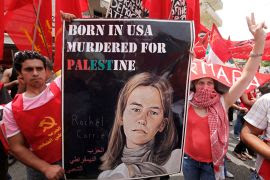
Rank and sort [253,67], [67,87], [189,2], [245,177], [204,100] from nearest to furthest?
[67,87], [253,67], [204,100], [189,2], [245,177]

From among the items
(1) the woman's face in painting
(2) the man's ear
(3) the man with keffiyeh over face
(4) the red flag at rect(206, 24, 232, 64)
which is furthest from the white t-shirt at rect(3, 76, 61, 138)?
(4) the red flag at rect(206, 24, 232, 64)

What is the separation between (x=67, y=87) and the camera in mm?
1733

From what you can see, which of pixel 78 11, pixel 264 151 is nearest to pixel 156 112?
pixel 264 151

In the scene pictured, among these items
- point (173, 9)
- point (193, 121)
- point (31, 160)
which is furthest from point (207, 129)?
point (31, 160)

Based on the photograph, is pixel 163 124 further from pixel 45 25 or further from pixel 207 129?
pixel 45 25

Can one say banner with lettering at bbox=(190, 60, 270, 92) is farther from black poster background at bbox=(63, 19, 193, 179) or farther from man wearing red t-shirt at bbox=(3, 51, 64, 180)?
man wearing red t-shirt at bbox=(3, 51, 64, 180)

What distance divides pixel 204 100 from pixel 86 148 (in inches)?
44.7

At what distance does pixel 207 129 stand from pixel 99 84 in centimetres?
114

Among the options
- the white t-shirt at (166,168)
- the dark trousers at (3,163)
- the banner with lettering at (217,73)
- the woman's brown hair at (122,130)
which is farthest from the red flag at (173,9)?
the dark trousers at (3,163)

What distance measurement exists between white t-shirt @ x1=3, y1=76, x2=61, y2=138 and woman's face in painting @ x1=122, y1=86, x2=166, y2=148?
0.56m

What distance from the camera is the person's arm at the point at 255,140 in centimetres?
184

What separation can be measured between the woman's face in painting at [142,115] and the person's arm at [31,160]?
1.45 ft

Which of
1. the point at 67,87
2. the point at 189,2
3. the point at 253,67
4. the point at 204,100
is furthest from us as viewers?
the point at 189,2

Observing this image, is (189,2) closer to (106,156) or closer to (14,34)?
(14,34)
